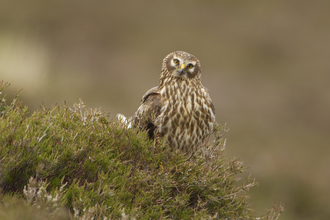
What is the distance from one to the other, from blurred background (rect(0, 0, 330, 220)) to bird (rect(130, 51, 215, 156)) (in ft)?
15.1

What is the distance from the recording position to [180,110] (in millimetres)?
5102

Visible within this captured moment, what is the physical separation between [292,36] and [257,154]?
8402 millimetres

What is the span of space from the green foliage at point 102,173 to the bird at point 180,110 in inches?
18.3

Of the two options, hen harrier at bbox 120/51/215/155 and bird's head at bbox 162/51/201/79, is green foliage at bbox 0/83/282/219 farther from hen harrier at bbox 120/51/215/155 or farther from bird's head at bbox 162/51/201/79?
bird's head at bbox 162/51/201/79

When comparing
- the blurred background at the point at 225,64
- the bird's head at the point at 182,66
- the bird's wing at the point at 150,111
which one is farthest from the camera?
the blurred background at the point at 225,64

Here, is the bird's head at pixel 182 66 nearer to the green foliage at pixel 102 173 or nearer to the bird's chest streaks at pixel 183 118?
the bird's chest streaks at pixel 183 118

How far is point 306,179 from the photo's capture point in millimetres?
11031

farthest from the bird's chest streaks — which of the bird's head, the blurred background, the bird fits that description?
the blurred background

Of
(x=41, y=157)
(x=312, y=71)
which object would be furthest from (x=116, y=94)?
(x=41, y=157)

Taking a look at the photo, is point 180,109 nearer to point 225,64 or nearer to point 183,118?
point 183,118

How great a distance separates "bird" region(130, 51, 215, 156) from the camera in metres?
5.03

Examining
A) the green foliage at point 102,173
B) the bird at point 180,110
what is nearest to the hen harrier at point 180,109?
the bird at point 180,110

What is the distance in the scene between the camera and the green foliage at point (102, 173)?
3.14m

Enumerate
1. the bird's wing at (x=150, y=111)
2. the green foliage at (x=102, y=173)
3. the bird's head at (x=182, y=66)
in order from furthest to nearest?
1. the bird's head at (x=182, y=66)
2. the bird's wing at (x=150, y=111)
3. the green foliage at (x=102, y=173)
